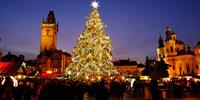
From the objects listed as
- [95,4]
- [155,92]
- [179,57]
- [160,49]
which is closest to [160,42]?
[160,49]

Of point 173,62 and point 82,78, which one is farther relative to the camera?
point 173,62

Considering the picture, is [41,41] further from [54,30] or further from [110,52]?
[110,52]

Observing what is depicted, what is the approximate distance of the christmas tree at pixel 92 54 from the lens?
34.6m

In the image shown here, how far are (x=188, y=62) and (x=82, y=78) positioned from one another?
82882mm

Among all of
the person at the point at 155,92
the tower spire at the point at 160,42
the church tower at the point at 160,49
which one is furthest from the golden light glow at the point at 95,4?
the tower spire at the point at 160,42

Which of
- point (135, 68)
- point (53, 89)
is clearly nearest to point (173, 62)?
point (135, 68)

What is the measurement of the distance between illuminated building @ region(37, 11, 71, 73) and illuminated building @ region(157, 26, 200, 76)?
46.3 metres

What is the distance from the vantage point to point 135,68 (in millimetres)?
152625

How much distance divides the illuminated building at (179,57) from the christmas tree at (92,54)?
68.4 m

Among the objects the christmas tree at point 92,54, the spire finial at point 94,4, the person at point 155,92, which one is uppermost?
the spire finial at point 94,4

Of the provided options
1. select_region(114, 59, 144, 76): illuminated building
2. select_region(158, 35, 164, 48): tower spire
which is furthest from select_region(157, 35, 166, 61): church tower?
select_region(114, 59, 144, 76): illuminated building

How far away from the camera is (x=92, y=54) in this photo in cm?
3534

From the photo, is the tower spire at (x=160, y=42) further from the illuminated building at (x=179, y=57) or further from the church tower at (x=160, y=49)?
the illuminated building at (x=179, y=57)

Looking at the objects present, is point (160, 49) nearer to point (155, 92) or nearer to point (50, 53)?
point (50, 53)
